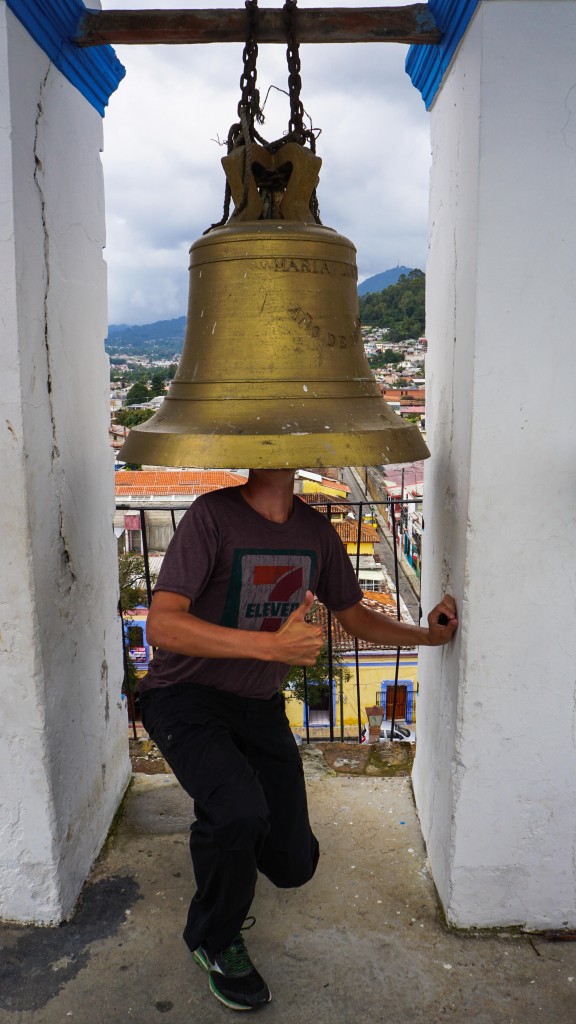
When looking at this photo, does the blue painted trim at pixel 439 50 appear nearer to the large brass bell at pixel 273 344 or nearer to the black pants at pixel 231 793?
the large brass bell at pixel 273 344

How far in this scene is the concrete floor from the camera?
232cm

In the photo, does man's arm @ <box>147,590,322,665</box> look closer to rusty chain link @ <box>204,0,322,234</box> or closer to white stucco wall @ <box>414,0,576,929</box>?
white stucco wall @ <box>414,0,576,929</box>

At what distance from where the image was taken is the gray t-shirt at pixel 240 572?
232 centimetres

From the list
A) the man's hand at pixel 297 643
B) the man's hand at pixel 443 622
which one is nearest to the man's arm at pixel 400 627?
the man's hand at pixel 443 622

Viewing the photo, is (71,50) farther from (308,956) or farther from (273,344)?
(308,956)

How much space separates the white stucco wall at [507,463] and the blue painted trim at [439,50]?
5 centimetres

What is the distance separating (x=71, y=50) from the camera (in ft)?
8.32

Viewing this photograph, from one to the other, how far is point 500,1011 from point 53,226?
105 inches

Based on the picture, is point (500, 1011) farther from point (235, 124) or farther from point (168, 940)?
point (235, 124)

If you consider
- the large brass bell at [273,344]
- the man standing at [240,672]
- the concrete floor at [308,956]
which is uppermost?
the large brass bell at [273,344]

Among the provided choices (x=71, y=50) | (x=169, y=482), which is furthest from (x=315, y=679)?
(x=71, y=50)

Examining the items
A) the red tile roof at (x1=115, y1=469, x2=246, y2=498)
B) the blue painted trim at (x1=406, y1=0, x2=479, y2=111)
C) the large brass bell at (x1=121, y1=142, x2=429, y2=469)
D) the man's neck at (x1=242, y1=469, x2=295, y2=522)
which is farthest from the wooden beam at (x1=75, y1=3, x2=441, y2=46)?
the red tile roof at (x1=115, y1=469, x2=246, y2=498)

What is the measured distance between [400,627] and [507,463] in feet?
2.18

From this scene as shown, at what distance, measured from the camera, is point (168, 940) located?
8.63 feet
